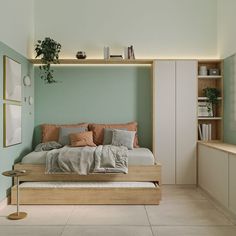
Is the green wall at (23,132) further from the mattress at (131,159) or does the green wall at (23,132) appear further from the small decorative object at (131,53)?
the small decorative object at (131,53)

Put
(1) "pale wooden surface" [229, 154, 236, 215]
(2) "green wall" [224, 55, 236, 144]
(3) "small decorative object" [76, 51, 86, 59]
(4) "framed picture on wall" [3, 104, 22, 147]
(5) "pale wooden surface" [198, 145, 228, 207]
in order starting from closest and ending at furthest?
(1) "pale wooden surface" [229, 154, 236, 215] < (5) "pale wooden surface" [198, 145, 228, 207] < (4) "framed picture on wall" [3, 104, 22, 147] < (2) "green wall" [224, 55, 236, 144] < (3) "small decorative object" [76, 51, 86, 59]

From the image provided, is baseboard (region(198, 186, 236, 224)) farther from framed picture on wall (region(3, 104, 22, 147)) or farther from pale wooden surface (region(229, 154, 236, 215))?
framed picture on wall (region(3, 104, 22, 147))

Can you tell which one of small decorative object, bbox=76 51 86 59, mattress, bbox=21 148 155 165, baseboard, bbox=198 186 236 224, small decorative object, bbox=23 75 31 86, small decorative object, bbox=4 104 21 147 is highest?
A: small decorative object, bbox=76 51 86 59

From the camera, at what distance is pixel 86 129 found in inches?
197

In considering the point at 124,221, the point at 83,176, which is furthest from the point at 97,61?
the point at 124,221

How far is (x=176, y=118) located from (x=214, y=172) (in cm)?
122

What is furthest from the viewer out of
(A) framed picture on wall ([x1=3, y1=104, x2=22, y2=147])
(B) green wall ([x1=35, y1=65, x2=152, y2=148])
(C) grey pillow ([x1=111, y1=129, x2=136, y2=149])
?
(B) green wall ([x1=35, y1=65, x2=152, y2=148])

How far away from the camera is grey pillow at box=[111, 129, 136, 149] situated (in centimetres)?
471

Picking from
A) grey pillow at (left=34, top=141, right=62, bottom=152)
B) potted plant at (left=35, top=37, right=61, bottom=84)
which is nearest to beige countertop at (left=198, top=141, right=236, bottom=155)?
grey pillow at (left=34, top=141, right=62, bottom=152)

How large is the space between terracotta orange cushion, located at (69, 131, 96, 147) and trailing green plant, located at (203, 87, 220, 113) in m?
2.08

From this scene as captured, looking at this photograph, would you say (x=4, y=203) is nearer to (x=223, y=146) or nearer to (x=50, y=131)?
(x=50, y=131)

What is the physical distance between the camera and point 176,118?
493cm

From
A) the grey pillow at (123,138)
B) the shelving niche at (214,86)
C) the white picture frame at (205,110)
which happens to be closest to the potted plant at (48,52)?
the grey pillow at (123,138)

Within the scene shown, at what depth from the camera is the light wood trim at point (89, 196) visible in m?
3.91
